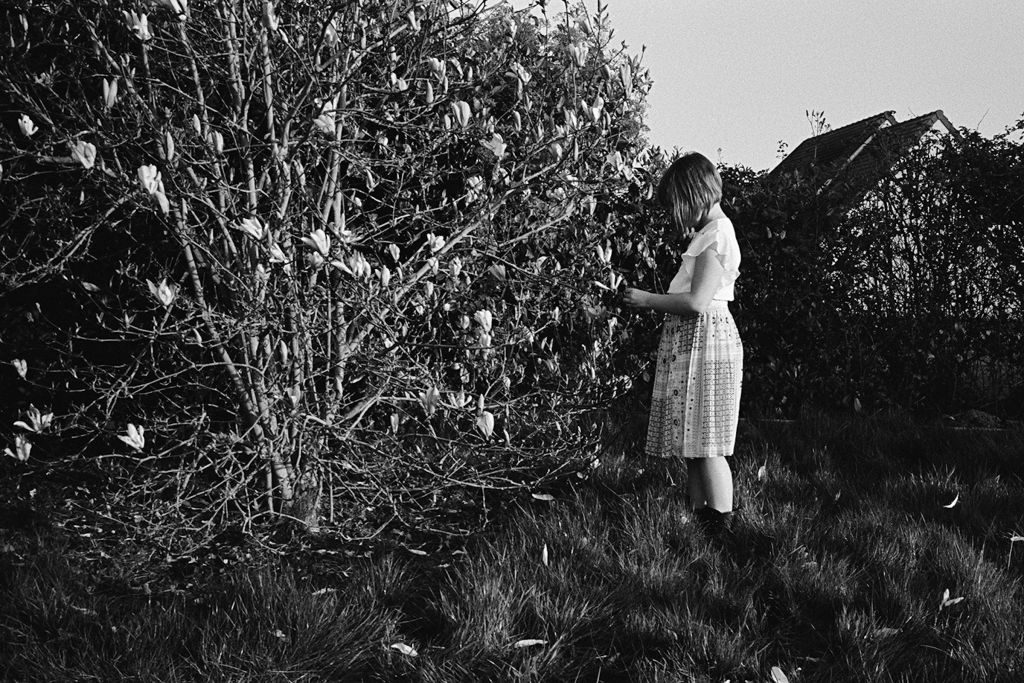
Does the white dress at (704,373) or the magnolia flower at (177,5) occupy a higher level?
the magnolia flower at (177,5)

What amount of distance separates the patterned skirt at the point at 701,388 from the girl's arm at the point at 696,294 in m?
0.13

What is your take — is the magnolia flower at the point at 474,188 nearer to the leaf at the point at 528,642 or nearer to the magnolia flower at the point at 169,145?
the magnolia flower at the point at 169,145

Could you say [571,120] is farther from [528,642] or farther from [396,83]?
[528,642]

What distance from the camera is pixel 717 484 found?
10.7 ft

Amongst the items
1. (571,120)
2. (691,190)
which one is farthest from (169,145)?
(691,190)

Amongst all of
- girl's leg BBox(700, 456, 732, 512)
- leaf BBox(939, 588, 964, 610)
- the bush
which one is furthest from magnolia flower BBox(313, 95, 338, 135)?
the bush

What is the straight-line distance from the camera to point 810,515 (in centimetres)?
335

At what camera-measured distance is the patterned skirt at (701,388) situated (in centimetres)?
325

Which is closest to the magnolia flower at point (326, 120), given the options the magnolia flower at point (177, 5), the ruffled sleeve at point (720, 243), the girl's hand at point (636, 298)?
the magnolia flower at point (177, 5)

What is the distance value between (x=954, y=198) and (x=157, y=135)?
188 inches

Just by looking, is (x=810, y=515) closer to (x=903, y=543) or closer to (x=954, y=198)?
(x=903, y=543)

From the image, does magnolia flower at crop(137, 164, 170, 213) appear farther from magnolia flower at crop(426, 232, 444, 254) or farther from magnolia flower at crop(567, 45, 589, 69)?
magnolia flower at crop(567, 45, 589, 69)

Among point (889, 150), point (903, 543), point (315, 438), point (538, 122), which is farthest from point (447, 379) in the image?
point (889, 150)

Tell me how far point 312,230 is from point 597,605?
1623 millimetres
